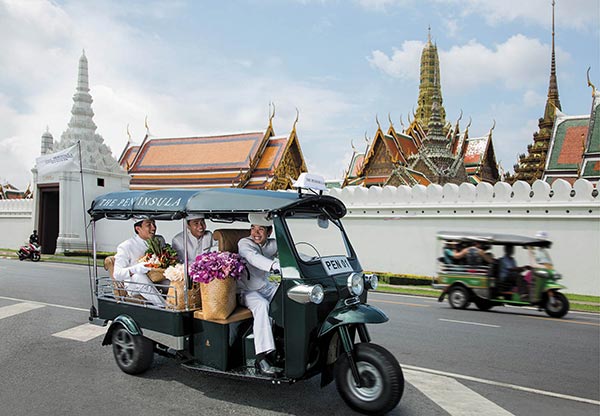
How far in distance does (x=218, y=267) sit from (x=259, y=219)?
1.90ft

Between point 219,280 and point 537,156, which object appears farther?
point 537,156

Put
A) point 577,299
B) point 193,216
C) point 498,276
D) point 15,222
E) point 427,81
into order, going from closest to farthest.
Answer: point 193,216 < point 498,276 < point 577,299 < point 15,222 < point 427,81

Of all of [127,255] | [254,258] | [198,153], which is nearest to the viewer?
[254,258]

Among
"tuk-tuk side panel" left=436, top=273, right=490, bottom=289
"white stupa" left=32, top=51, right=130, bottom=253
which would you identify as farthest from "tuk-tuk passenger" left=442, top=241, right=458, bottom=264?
"white stupa" left=32, top=51, right=130, bottom=253

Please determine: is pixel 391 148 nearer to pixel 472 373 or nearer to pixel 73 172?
pixel 73 172

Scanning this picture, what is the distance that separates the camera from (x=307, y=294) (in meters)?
4.09

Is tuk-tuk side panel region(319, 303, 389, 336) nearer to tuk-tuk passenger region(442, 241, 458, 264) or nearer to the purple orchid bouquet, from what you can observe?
the purple orchid bouquet

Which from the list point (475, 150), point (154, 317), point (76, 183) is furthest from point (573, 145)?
point (154, 317)

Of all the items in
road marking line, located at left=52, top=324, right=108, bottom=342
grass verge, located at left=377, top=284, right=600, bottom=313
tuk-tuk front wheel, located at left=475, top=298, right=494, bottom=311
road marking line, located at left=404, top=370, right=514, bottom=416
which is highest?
road marking line, located at left=52, top=324, right=108, bottom=342

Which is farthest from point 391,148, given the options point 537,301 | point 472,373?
point 472,373

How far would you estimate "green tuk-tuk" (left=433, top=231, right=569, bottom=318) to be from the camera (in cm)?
1049

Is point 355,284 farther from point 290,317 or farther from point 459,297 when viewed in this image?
point 459,297

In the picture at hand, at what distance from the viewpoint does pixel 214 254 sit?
466cm

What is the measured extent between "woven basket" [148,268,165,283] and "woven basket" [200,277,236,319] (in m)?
0.89
